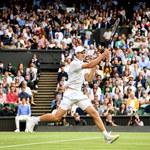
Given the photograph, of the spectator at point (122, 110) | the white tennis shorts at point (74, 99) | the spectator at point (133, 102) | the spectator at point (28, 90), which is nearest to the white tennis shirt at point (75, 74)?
the white tennis shorts at point (74, 99)

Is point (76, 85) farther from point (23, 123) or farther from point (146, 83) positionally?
point (146, 83)

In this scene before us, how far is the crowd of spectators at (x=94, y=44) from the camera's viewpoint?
24578mm

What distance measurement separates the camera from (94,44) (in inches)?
1174

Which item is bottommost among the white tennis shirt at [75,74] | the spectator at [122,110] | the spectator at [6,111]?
the spectator at [6,111]

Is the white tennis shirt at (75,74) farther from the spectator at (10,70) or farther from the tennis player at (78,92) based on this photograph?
the spectator at (10,70)

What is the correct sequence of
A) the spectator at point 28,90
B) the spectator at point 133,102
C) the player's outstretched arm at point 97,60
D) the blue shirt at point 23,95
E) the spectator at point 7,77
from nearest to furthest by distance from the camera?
the player's outstretched arm at point 97,60 → the spectator at point 133,102 → the blue shirt at point 23,95 → the spectator at point 28,90 → the spectator at point 7,77

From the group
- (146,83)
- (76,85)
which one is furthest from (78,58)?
(146,83)

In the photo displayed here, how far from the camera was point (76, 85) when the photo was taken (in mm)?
13305

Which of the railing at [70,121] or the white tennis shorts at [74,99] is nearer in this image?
the white tennis shorts at [74,99]

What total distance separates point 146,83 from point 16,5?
39.8 feet

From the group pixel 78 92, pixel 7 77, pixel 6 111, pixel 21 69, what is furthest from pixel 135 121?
pixel 78 92

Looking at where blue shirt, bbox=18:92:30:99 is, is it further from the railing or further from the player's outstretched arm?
the player's outstretched arm

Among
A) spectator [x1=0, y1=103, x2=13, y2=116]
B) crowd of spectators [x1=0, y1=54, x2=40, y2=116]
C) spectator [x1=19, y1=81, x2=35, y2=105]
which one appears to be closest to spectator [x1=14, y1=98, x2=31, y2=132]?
crowd of spectators [x1=0, y1=54, x2=40, y2=116]

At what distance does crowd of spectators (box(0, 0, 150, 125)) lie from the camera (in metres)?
24.6
